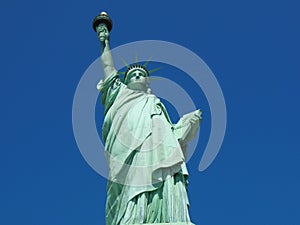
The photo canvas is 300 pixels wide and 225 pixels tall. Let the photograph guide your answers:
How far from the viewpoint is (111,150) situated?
1501cm

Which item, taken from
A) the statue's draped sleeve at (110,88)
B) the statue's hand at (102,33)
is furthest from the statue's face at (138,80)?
the statue's hand at (102,33)

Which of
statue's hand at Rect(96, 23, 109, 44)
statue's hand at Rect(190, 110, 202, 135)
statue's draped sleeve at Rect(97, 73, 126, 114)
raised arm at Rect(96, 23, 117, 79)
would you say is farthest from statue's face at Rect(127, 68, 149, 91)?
statue's hand at Rect(190, 110, 202, 135)

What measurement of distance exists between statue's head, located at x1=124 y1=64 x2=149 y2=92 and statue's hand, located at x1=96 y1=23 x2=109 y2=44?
94cm

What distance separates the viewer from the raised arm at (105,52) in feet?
53.4

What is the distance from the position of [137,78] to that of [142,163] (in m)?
2.89

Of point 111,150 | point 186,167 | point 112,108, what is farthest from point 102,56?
point 186,167

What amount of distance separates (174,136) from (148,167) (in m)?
1.26

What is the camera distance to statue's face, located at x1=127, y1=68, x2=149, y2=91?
53.6ft

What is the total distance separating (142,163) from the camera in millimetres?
14281

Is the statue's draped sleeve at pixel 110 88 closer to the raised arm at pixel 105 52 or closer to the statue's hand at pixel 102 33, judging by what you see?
the raised arm at pixel 105 52

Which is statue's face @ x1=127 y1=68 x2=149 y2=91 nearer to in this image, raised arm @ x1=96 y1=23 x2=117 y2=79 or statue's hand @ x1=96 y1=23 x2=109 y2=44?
raised arm @ x1=96 y1=23 x2=117 y2=79

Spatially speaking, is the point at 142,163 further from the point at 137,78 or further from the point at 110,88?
the point at 137,78

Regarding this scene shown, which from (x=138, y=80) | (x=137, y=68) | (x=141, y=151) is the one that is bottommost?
(x=141, y=151)

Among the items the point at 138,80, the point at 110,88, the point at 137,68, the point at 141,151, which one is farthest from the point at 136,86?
the point at 141,151
